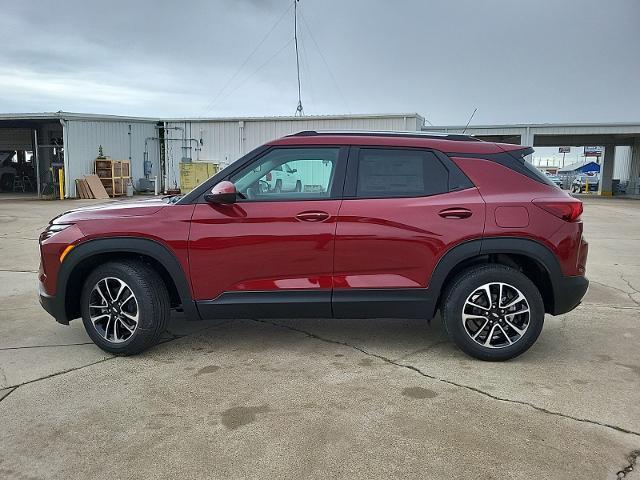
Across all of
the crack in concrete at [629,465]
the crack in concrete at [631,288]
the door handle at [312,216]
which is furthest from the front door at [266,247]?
the crack in concrete at [631,288]

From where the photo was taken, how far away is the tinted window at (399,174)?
3.96 m

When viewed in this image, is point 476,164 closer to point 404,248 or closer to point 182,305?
point 404,248

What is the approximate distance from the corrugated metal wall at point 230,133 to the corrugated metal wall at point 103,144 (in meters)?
1.15

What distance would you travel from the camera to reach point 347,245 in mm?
3873

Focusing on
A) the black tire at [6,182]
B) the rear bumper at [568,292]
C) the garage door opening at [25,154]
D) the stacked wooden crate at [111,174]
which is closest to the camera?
the rear bumper at [568,292]

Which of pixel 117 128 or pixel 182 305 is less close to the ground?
pixel 117 128

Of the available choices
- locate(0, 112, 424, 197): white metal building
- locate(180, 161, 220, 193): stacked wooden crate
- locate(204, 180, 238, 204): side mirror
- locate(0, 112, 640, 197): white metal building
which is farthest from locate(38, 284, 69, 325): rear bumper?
locate(0, 112, 424, 197): white metal building

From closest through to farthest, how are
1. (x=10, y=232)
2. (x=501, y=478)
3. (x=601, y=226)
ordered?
1. (x=501, y=478)
2. (x=10, y=232)
3. (x=601, y=226)

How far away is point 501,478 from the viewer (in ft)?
8.22

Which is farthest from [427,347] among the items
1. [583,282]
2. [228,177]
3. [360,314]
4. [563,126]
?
[563,126]

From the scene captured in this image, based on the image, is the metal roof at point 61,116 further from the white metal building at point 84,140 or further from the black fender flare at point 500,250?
the black fender flare at point 500,250

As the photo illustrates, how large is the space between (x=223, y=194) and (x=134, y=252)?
897 millimetres

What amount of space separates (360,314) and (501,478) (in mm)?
1707

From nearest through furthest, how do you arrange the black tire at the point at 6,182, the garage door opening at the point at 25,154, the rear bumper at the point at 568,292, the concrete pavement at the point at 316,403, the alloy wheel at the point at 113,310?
the concrete pavement at the point at 316,403
the rear bumper at the point at 568,292
the alloy wheel at the point at 113,310
the garage door opening at the point at 25,154
the black tire at the point at 6,182
